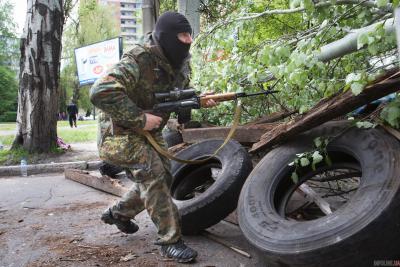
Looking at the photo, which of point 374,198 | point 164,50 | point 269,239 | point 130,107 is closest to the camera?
point 374,198

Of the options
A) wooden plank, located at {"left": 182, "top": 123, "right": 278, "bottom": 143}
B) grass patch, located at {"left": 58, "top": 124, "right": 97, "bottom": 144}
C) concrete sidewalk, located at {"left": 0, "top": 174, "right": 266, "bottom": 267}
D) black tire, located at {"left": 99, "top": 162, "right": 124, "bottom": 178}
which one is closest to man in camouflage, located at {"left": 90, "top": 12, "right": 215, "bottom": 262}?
concrete sidewalk, located at {"left": 0, "top": 174, "right": 266, "bottom": 267}

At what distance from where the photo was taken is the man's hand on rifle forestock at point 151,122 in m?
3.17

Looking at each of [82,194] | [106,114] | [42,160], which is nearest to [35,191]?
[82,194]

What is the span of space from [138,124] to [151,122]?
0.10 metres

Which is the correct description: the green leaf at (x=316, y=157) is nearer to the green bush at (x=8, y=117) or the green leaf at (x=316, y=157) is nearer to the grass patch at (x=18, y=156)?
the grass patch at (x=18, y=156)

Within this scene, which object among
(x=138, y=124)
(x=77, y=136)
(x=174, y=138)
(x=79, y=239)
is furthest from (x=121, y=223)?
(x=77, y=136)

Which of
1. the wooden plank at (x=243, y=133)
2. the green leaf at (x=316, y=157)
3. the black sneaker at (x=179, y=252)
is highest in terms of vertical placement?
the wooden plank at (x=243, y=133)

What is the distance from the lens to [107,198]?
5488 mm

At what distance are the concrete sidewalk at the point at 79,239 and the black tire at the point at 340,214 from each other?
11.1 inches

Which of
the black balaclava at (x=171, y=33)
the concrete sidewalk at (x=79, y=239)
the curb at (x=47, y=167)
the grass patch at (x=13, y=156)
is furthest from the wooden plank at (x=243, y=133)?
the grass patch at (x=13, y=156)

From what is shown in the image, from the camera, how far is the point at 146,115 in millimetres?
3186

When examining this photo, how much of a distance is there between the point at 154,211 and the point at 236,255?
72 cm

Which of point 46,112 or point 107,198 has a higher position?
point 46,112

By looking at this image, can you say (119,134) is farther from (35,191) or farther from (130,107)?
(35,191)
